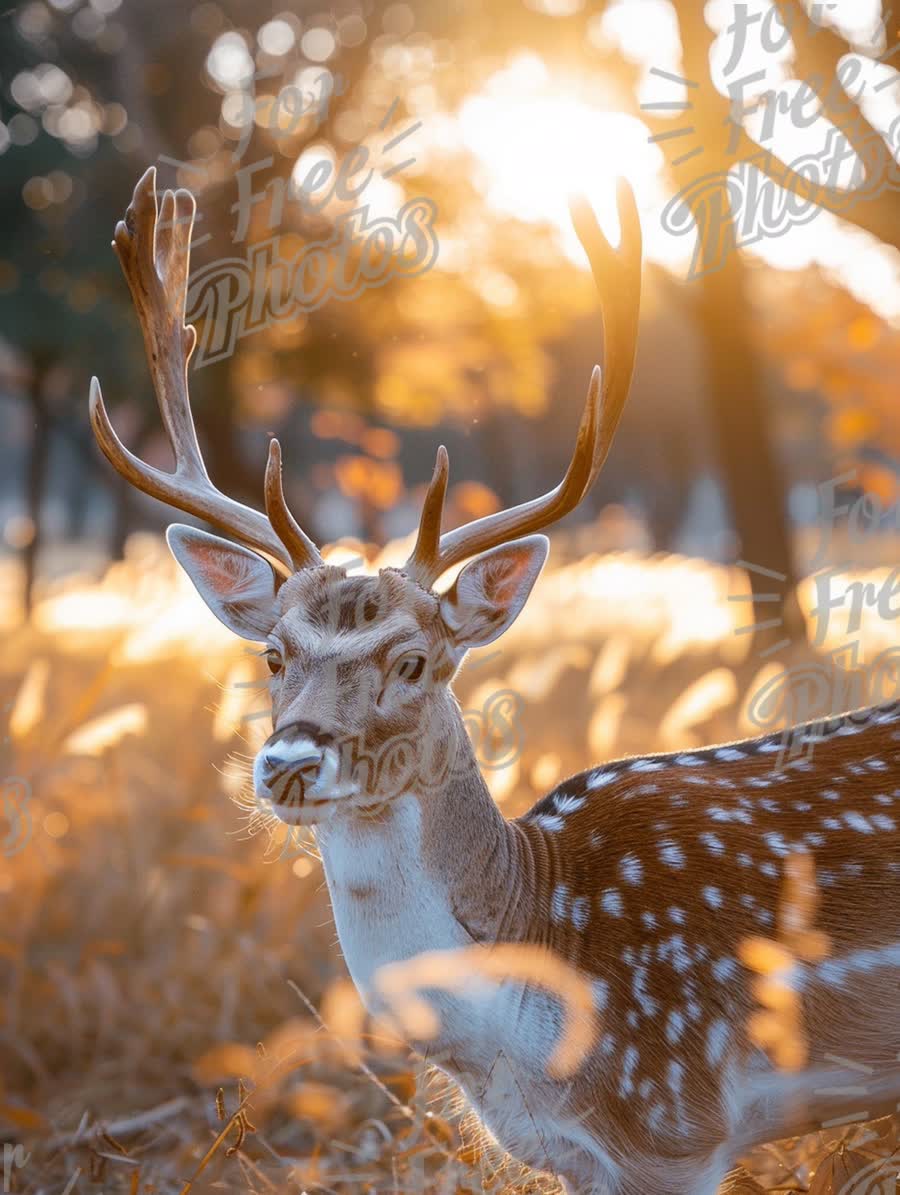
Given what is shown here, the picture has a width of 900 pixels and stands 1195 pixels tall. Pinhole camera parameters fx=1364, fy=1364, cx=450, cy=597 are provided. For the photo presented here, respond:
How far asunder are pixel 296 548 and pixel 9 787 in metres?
2.51

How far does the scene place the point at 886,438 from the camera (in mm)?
16719

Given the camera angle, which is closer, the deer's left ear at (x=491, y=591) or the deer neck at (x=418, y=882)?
the deer neck at (x=418, y=882)

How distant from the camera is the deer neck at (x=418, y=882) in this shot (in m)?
3.07

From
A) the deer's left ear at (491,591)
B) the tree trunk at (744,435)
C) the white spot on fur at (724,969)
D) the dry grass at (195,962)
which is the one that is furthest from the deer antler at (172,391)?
the tree trunk at (744,435)

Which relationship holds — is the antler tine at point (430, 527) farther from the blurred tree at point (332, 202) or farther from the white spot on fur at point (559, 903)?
the blurred tree at point (332, 202)

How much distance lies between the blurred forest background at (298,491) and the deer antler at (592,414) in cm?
20

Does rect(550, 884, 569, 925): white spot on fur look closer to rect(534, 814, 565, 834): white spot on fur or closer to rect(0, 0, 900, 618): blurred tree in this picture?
rect(534, 814, 565, 834): white spot on fur

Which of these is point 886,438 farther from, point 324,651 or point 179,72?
point 324,651

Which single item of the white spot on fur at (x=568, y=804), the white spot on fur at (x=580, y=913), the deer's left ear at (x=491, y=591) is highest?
the deer's left ear at (x=491, y=591)

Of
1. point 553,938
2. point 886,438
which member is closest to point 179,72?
point 886,438

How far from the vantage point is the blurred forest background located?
4512 mm

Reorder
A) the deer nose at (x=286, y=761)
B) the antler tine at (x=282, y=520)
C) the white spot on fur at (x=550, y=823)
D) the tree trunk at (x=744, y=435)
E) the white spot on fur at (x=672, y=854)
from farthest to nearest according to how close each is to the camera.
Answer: the tree trunk at (x=744, y=435)
the white spot on fur at (x=550, y=823)
the antler tine at (x=282, y=520)
the white spot on fur at (x=672, y=854)
the deer nose at (x=286, y=761)

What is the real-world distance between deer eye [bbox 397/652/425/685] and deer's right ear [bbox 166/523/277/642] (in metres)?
0.46

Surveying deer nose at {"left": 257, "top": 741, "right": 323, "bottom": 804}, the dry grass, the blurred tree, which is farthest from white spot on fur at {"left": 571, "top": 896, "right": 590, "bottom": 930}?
the blurred tree
